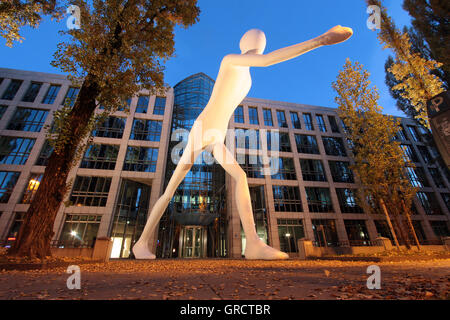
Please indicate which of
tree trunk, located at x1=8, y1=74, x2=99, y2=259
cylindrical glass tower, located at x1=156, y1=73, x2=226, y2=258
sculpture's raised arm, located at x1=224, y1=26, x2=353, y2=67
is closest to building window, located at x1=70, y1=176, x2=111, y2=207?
cylindrical glass tower, located at x1=156, y1=73, x2=226, y2=258

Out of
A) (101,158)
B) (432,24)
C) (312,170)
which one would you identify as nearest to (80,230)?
(101,158)

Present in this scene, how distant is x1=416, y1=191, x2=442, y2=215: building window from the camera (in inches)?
1005

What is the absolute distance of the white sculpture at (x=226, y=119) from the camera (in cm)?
400

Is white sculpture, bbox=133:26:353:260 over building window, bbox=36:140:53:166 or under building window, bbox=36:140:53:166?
under

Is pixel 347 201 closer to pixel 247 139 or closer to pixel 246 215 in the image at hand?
pixel 247 139

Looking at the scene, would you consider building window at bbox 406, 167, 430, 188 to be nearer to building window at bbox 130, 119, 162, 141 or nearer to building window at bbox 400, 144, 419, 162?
building window at bbox 400, 144, 419, 162

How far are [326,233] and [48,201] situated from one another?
24101 mm

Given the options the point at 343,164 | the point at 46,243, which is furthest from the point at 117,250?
the point at 343,164

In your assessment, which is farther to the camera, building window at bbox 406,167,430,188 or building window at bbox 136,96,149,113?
building window at bbox 406,167,430,188

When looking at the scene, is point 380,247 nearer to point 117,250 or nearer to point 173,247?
point 173,247

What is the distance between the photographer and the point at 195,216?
20484 mm

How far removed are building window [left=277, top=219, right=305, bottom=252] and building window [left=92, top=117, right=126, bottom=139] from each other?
20.4 m

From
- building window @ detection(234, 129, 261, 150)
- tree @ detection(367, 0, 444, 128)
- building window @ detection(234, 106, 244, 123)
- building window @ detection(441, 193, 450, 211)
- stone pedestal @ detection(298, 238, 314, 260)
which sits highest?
building window @ detection(234, 106, 244, 123)

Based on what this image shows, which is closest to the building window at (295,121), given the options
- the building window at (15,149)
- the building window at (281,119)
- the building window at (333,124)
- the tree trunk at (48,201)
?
the building window at (281,119)
